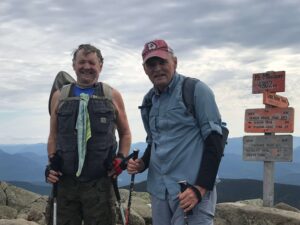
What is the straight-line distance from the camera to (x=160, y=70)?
3.90 meters

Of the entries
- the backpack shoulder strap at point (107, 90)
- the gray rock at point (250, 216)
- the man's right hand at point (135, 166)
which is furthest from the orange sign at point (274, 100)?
the man's right hand at point (135, 166)

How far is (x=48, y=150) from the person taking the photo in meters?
4.88

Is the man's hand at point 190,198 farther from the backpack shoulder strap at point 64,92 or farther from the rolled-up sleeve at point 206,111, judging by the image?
the backpack shoulder strap at point 64,92

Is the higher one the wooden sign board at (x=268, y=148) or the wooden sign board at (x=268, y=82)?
the wooden sign board at (x=268, y=82)

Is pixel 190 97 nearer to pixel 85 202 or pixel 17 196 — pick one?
pixel 85 202

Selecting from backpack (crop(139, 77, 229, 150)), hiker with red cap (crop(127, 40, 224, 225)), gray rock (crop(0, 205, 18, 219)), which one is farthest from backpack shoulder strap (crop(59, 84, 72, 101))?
gray rock (crop(0, 205, 18, 219))

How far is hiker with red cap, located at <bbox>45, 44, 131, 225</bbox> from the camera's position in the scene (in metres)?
4.58

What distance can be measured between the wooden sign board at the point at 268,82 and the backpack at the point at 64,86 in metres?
8.05

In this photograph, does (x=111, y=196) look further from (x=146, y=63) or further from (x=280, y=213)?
(x=280, y=213)

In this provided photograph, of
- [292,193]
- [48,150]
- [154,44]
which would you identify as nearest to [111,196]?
[48,150]

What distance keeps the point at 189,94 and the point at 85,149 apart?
1403 millimetres

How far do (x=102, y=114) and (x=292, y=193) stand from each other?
134 meters

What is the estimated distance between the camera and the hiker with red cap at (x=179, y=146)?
12.1ft

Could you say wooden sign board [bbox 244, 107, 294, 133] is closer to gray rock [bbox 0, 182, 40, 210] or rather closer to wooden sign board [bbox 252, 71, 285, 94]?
wooden sign board [bbox 252, 71, 285, 94]
